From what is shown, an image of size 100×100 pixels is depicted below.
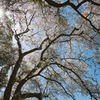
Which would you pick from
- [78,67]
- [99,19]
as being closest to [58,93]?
[78,67]

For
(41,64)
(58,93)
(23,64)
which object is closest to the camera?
(41,64)

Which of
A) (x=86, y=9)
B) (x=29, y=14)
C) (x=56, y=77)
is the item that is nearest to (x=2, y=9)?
(x=29, y=14)

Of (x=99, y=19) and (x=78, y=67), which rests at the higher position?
(x=99, y=19)

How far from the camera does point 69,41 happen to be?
31.4 ft

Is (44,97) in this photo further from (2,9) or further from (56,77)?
(2,9)

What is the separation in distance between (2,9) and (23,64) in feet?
21.3

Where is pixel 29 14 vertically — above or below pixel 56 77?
above

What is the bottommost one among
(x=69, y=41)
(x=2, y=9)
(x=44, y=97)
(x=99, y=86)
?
(x=44, y=97)

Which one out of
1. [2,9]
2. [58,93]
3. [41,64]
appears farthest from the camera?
[58,93]

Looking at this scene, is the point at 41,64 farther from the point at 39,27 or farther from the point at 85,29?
the point at 85,29

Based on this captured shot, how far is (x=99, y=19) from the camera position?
7812 millimetres

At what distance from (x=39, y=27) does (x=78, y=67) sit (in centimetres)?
553

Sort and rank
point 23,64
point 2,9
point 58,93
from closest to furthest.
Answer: point 2,9 < point 58,93 < point 23,64

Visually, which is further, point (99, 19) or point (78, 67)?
point (78, 67)
